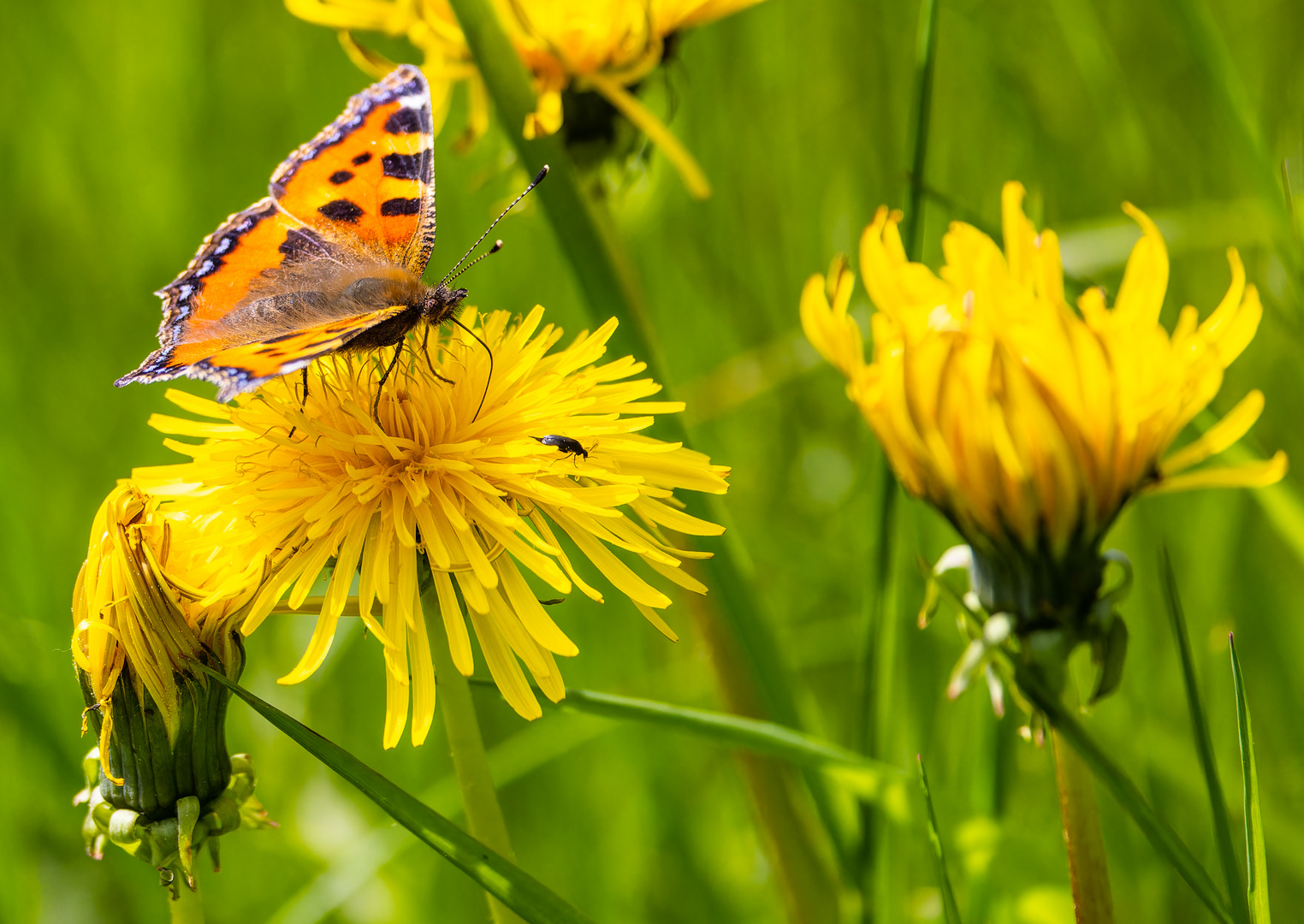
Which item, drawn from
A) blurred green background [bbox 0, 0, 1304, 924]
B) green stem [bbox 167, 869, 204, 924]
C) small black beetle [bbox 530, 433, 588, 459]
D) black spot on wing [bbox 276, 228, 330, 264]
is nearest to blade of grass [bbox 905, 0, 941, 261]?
blurred green background [bbox 0, 0, 1304, 924]

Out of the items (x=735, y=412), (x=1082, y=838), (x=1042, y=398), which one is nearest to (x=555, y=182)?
(x=1042, y=398)

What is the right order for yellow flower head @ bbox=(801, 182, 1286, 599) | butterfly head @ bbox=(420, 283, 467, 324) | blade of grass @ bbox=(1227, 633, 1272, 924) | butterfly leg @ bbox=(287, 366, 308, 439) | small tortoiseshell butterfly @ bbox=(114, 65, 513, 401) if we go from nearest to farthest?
blade of grass @ bbox=(1227, 633, 1272, 924) → yellow flower head @ bbox=(801, 182, 1286, 599) → butterfly leg @ bbox=(287, 366, 308, 439) → butterfly head @ bbox=(420, 283, 467, 324) → small tortoiseshell butterfly @ bbox=(114, 65, 513, 401)

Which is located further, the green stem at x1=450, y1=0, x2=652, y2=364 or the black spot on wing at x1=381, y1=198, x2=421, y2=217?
the black spot on wing at x1=381, y1=198, x2=421, y2=217

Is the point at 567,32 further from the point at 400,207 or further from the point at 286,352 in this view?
the point at 286,352

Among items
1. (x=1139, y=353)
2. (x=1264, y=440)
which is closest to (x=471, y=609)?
(x=1139, y=353)

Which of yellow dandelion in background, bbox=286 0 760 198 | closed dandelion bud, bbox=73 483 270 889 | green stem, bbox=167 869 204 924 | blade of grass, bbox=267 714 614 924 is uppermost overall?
yellow dandelion in background, bbox=286 0 760 198

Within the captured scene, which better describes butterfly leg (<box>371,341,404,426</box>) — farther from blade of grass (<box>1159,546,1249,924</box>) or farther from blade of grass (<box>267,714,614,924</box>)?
blade of grass (<box>1159,546,1249,924</box>)

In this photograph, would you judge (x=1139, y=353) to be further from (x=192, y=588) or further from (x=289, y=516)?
(x=192, y=588)

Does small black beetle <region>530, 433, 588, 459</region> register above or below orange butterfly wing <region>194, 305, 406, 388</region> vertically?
below
